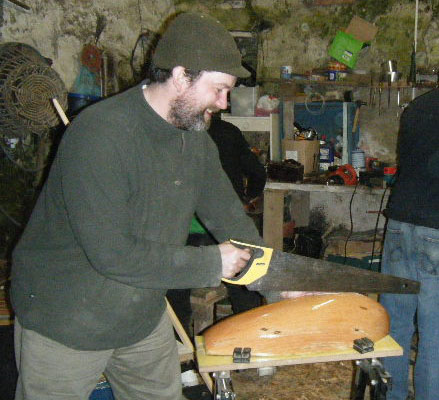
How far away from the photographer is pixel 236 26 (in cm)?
497

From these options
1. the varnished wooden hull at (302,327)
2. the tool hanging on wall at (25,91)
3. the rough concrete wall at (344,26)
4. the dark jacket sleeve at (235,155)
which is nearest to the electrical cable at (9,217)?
the tool hanging on wall at (25,91)

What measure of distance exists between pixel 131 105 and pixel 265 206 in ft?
9.43

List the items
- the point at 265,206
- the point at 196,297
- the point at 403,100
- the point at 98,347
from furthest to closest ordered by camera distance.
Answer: the point at 403,100 → the point at 265,206 → the point at 196,297 → the point at 98,347

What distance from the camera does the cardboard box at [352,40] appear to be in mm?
4543

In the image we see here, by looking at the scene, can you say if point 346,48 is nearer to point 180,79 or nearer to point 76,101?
point 76,101

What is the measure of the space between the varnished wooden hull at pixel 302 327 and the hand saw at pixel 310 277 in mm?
77

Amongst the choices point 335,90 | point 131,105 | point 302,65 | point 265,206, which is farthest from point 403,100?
point 131,105

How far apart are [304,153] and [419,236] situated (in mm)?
2468

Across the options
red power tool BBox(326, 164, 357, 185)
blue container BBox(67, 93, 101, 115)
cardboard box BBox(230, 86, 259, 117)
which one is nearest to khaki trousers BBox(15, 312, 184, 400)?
blue container BBox(67, 93, 101, 115)

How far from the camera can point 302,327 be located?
1.57 metres

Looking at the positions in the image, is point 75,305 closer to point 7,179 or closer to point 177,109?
point 177,109

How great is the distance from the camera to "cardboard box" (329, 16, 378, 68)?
4543 mm

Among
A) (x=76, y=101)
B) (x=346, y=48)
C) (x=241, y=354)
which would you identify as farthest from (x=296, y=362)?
(x=346, y=48)

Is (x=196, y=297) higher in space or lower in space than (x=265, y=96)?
lower
